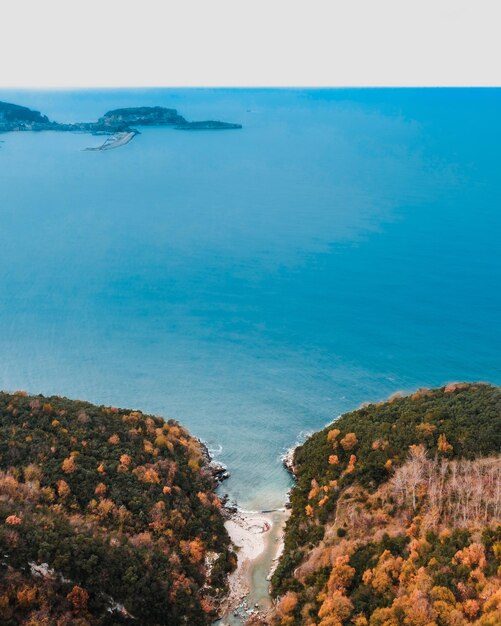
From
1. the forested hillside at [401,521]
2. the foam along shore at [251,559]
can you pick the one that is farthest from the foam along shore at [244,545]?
the forested hillside at [401,521]

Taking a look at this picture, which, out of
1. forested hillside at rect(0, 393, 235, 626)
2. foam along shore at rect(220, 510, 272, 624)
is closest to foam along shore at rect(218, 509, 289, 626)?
foam along shore at rect(220, 510, 272, 624)

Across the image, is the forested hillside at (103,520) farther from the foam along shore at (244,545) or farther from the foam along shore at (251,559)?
the foam along shore at (251,559)

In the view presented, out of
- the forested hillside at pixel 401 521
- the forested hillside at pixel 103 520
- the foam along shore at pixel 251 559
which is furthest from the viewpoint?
the foam along shore at pixel 251 559

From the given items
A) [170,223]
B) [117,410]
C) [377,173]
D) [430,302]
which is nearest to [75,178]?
[170,223]

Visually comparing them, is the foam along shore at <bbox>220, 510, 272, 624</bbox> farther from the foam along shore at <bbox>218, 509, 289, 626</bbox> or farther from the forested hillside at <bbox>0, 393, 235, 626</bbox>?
the forested hillside at <bbox>0, 393, 235, 626</bbox>

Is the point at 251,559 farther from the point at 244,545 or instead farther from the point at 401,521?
the point at 401,521
